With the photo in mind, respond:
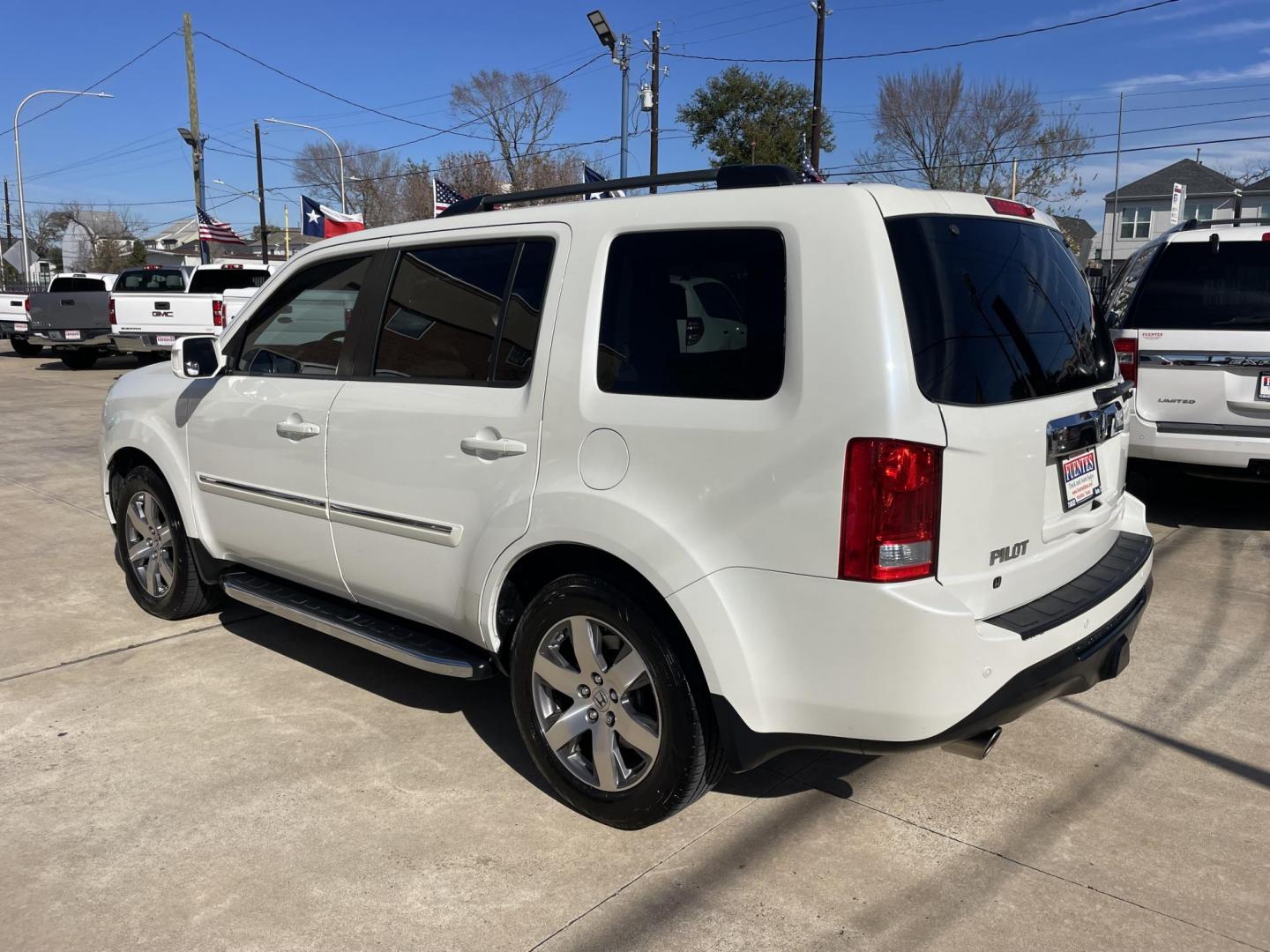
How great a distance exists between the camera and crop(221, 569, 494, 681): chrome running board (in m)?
3.54

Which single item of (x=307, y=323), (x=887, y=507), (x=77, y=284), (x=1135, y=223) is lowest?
(x=887, y=507)

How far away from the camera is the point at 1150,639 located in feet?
15.8

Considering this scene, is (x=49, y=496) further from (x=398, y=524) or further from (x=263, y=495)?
(x=398, y=524)

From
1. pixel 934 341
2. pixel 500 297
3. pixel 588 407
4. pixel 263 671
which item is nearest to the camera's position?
pixel 934 341

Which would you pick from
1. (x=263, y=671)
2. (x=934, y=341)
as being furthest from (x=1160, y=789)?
(x=263, y=671)

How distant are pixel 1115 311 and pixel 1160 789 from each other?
4.59m

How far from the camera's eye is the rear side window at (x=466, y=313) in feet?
10.8

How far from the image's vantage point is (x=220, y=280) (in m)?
19.0

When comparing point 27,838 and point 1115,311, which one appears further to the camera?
point 1115,311

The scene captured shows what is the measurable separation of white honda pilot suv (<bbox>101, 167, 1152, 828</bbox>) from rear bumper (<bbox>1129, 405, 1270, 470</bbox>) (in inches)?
119

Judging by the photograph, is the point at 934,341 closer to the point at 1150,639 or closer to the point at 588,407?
the point at 588,407

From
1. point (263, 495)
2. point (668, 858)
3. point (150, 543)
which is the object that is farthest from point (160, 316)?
point (668, 858)

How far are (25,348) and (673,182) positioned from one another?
26134mm

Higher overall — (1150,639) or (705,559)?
(705,559)
